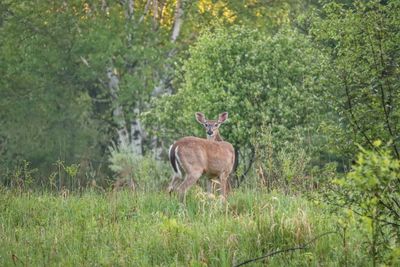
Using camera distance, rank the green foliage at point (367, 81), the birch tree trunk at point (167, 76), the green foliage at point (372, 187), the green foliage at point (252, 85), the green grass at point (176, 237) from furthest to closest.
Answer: the birch tree trunk at point (167, 76)
the green foliage at point (252, 85)
the green foliage at point (367, 81)
the green grass at point (176, 237)
the green foliage at point (372, 187)

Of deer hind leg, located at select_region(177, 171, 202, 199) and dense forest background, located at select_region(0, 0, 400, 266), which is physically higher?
dense forest background, located at select_region(0, 0, 400, 266)

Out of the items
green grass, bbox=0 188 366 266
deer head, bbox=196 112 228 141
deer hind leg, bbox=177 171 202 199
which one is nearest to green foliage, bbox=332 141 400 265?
green grass, bbox=0 188 366 266

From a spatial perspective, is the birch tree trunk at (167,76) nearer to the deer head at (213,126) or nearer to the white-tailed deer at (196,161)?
the deer head at (213,126)

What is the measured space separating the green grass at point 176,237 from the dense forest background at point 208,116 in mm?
25

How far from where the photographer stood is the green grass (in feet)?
24.3

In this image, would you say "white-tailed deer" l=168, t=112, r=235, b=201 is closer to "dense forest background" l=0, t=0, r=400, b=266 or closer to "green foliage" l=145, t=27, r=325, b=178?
"dense forest background" l=0, t=0, r=400, b=266

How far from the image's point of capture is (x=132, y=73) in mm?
29109

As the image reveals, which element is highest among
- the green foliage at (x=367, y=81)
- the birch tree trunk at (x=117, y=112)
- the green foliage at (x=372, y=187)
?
the green foliage at (x=367, y=81)

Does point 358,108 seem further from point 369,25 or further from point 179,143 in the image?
point 179,143

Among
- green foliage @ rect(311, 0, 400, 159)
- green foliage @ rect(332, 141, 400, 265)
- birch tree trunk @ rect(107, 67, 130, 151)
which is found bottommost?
birch tree trunk @ rect(107, 67, 130, 151)

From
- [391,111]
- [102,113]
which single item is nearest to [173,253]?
[391,111]

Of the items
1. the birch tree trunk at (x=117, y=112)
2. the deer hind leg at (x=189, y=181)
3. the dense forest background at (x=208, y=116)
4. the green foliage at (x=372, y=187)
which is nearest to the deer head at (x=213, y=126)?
the dense forest background at (x=208, y=116)

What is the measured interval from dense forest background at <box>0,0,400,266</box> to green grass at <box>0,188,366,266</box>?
0.03 meters

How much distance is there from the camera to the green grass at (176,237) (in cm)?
742
